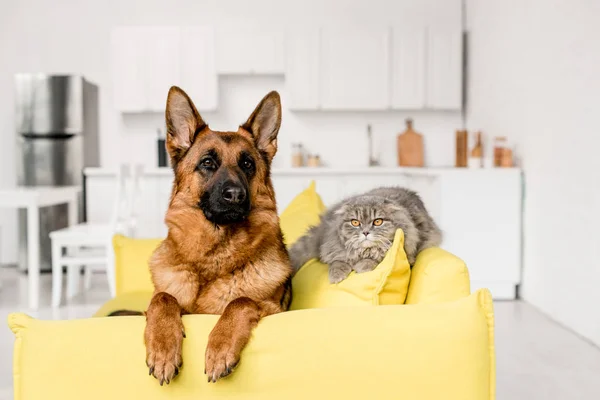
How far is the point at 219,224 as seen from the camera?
1.65 meters

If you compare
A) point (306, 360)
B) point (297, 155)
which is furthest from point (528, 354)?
point (297, 155)

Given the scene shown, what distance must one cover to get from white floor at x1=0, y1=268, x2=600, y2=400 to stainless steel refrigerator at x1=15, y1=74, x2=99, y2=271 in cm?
149

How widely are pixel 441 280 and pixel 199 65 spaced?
5.01 metres

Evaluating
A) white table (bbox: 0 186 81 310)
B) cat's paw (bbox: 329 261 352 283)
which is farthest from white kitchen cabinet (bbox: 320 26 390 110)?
cat's paw (bbox: 329 261 352 283)

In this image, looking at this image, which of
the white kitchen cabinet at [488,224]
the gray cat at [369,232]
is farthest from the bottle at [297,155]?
the gray cat at [369,232]

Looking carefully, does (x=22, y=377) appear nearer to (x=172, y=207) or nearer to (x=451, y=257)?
(x=172, y=207)

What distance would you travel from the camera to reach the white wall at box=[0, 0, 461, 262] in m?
6.44

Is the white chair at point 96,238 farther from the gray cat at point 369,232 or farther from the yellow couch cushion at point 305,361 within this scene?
the yellow couch cushion at point 305,361

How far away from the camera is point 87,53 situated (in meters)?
6.48

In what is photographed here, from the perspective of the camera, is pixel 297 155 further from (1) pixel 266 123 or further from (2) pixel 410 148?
(1) pixel 266 123

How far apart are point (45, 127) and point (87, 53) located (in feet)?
3.03

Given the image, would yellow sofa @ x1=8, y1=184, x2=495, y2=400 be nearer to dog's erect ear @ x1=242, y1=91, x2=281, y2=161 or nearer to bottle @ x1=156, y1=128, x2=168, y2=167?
dog's erect ear @ x1=242, y1=91, x2=281, y2=161

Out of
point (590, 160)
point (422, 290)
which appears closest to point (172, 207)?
point (422, 290)

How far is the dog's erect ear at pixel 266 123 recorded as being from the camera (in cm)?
177
